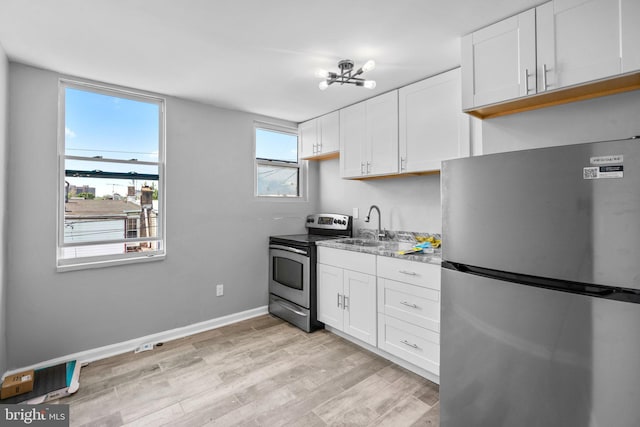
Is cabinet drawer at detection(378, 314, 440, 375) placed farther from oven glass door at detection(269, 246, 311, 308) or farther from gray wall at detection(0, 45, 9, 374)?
gray wall at detection(0, 45, 9, 374)

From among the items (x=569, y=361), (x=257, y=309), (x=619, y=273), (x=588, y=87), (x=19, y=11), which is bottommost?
(x=257, y=309)

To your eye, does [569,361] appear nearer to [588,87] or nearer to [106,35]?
[588,87]

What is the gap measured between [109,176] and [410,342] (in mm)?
3001

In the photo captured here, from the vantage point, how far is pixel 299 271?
3.28 m

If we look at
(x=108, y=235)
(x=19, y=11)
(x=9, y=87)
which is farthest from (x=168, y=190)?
(x=19, y=11)

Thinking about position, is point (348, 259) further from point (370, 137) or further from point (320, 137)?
point (320, 137)

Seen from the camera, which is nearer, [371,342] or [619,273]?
[619,273]

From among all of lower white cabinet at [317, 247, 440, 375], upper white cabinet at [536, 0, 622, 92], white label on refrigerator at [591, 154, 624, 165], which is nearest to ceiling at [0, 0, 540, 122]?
upper white cabinet at [536, 0, 622, 92]

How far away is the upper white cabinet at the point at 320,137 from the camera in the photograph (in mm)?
3486

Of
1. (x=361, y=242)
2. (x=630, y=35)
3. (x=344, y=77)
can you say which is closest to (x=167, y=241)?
(x=361, y=242)

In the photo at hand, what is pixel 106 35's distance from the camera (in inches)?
78.1

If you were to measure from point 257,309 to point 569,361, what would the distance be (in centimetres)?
306

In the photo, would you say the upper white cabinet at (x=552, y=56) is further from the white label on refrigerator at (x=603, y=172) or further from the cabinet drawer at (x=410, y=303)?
the cabinet drawer at (x=410, y=303)

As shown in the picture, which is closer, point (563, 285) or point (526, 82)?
point (563, 285)
